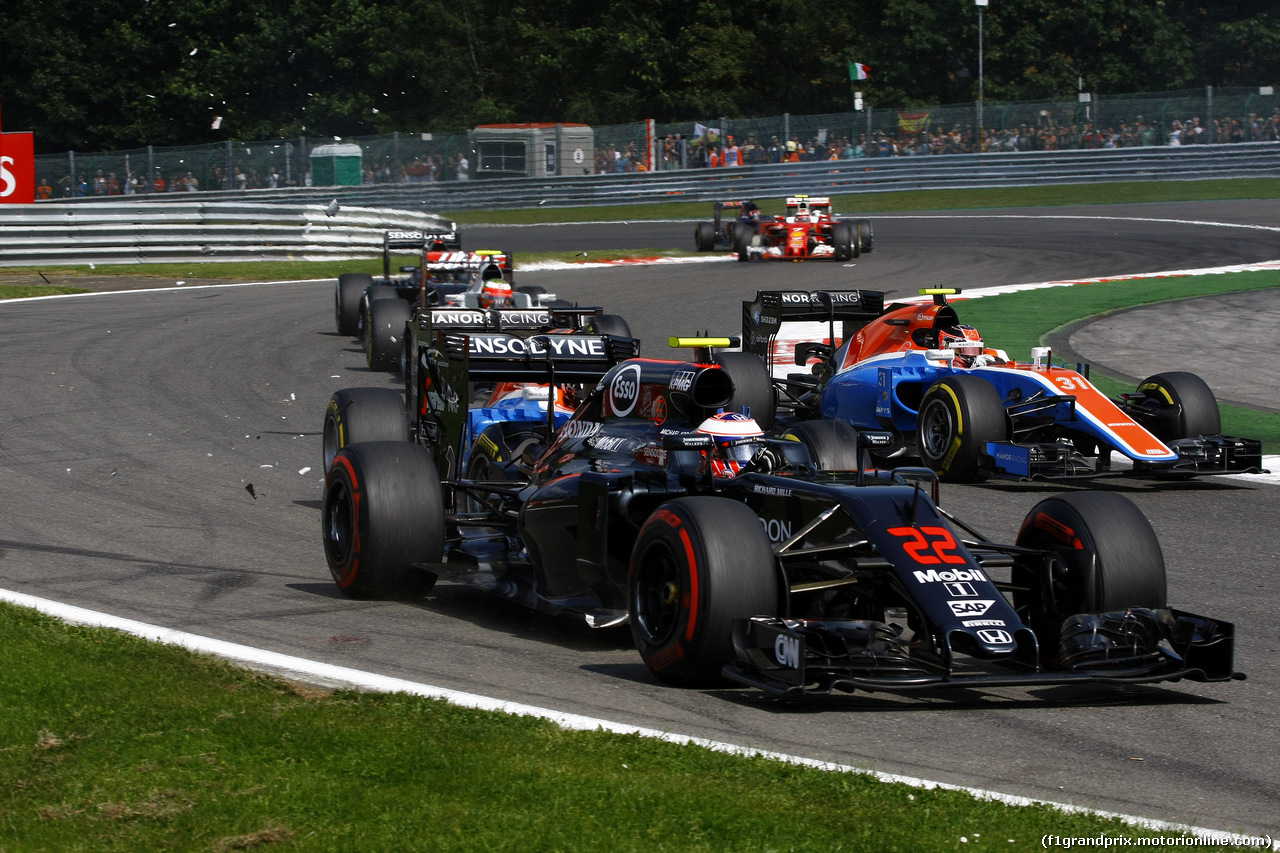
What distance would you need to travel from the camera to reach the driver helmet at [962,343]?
45.4ft

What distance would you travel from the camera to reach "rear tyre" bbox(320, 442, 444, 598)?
8.30 m

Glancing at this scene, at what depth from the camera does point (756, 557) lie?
256 inches

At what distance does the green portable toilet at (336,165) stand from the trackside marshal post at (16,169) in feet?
66.2

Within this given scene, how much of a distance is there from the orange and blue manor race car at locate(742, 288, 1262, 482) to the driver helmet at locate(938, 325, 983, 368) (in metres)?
0.01

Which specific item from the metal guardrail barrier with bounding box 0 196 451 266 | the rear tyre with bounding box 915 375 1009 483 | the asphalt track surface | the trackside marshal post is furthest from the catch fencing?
the rear tyre with bounding box 915 375 1009 483

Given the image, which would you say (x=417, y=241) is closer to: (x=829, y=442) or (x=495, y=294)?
(x=495, y=294)

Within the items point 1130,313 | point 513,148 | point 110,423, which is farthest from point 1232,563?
point 513,148

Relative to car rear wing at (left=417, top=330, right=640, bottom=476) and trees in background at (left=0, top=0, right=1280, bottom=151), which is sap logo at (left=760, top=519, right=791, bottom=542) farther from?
trees in background at (left=0, top=0, right=1280, bottom=151)

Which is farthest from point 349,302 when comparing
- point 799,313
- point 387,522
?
point 387,522

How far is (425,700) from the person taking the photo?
6.20 m

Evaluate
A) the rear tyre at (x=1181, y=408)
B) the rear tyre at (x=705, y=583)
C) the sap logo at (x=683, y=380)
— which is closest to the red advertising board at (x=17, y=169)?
the rear tyre at (x=1181, y=408)

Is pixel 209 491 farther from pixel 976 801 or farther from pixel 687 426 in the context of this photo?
pixel 976 801

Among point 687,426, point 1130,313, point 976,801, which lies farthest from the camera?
point 1130,313

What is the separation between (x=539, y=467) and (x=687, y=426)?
125cm
